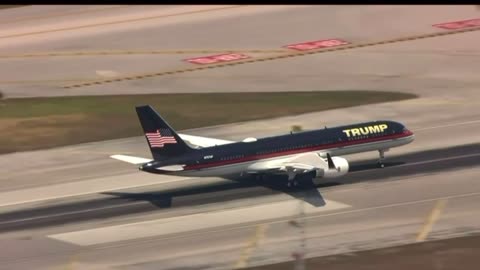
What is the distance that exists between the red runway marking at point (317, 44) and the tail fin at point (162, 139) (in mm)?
49644

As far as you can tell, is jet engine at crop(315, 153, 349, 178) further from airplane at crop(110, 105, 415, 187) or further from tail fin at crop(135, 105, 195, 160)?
tail fin at crop(135, 105, 195, 160)

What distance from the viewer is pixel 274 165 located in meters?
72.5

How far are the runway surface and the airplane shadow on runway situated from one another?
0.26 m

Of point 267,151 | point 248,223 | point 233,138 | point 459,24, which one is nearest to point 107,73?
point 233,138

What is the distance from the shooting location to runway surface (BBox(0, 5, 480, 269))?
61906 mm

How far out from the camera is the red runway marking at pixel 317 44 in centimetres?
11731

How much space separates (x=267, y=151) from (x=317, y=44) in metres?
47.5

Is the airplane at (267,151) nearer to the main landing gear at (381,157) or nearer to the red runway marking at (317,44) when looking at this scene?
the main landing gear at (381,157)

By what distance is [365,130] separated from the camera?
75750mm

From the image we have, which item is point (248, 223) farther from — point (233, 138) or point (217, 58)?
point (217, 58)
